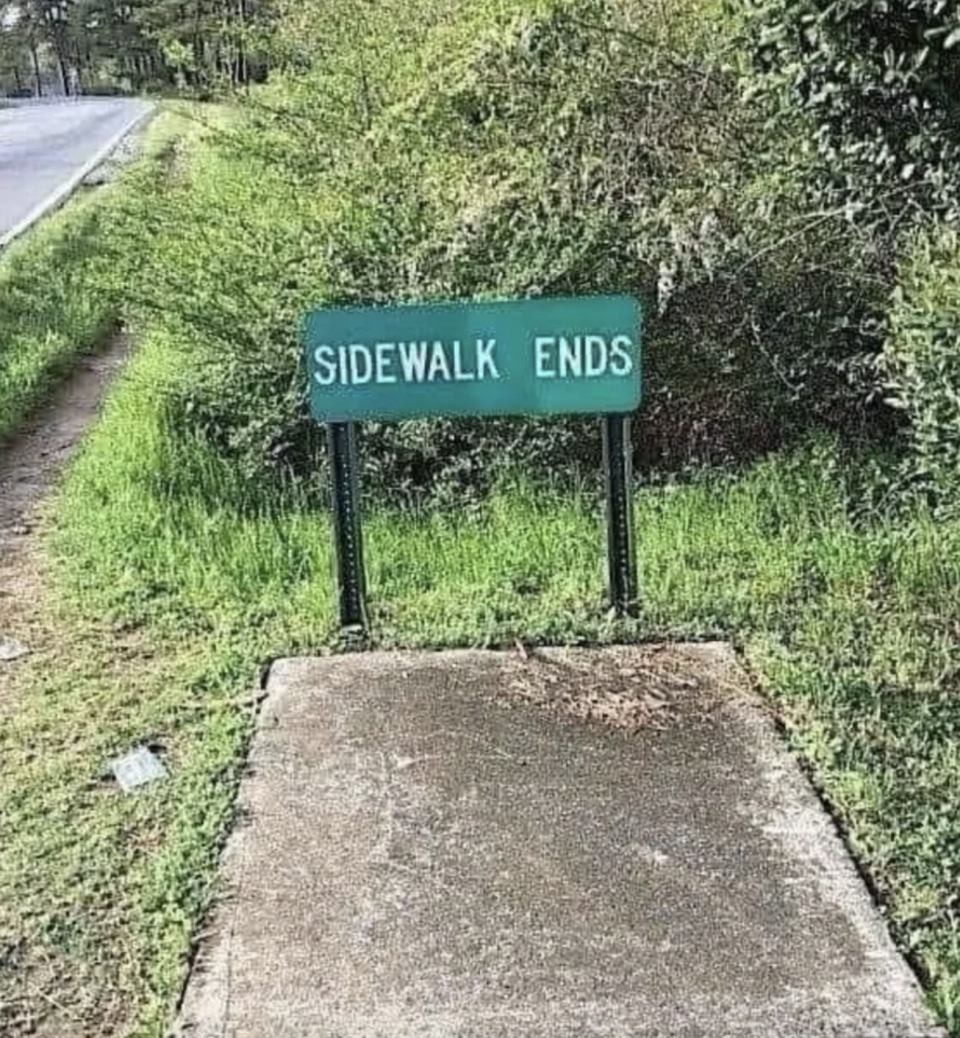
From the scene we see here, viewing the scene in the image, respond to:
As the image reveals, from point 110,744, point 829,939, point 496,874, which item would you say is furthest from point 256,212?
point 829,939

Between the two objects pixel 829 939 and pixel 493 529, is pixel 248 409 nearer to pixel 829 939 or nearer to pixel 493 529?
pixel 493 529

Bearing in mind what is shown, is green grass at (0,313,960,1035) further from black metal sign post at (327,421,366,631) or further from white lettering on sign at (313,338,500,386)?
white lettering on sign at (313,338,500,386)

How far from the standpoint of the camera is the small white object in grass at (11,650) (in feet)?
14.3

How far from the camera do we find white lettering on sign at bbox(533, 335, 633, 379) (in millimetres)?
4230

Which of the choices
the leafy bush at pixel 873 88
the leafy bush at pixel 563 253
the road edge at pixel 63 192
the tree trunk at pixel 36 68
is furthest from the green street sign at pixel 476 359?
the tree trunk at pixel 36 68

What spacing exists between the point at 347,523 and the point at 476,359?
62 centimetres

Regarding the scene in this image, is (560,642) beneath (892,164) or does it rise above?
beneath

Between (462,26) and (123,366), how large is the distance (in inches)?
125

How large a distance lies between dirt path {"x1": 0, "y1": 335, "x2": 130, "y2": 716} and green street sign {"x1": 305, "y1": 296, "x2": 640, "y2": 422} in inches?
46.7

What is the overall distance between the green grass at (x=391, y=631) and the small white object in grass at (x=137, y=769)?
0.05 metres

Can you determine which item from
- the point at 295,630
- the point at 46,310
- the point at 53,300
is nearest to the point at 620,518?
the point at 295,630

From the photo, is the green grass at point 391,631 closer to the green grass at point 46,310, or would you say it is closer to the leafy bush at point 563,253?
the leafy bush at point 563,253

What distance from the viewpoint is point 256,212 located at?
690 centimetres

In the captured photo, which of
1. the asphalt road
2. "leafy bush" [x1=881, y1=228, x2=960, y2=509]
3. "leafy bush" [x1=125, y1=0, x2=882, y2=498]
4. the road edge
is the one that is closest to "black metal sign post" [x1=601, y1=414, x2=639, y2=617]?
"leafy bush" [x1=881, y1=228, x2=960, y2=509]
